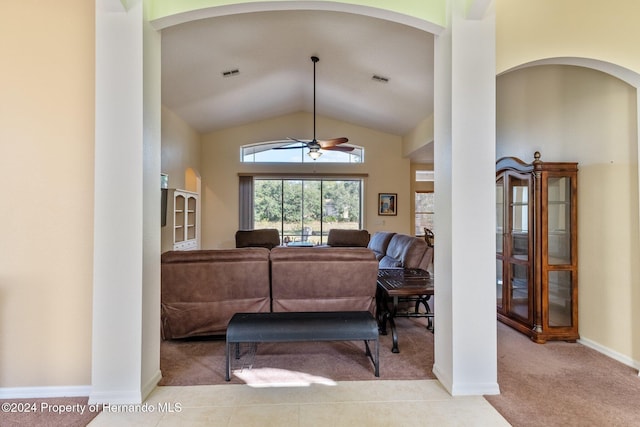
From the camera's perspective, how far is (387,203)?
24.6ft

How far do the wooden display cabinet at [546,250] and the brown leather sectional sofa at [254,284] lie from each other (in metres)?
1.55

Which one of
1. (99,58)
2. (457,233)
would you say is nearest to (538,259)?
(457,233)

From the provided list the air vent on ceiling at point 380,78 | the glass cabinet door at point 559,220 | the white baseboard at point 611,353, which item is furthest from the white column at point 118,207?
the white baseboard at point 611,353

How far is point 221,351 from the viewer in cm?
273

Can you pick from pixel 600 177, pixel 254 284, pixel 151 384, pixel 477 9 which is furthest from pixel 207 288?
pixel 600 177

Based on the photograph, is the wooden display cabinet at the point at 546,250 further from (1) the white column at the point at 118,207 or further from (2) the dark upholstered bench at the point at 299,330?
(1) the white column at the point at 118,207

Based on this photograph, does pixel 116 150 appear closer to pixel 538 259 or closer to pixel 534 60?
pixel 534 60

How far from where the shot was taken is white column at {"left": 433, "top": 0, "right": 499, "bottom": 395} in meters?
2.11

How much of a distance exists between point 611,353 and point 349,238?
4569 mm

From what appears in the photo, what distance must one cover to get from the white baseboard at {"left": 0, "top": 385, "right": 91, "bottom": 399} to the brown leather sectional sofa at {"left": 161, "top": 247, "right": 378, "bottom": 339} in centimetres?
85

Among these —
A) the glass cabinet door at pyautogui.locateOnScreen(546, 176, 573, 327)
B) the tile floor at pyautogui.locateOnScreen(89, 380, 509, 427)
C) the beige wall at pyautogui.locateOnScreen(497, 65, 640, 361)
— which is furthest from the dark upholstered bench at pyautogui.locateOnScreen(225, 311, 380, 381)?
the beige wall at pyautogui.locateOnScreen(497, 65, 640, 361)

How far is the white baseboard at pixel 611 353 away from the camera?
245cm

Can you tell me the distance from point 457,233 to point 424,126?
442cm

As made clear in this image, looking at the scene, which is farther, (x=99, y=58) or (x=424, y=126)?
(x=424, y=126)
